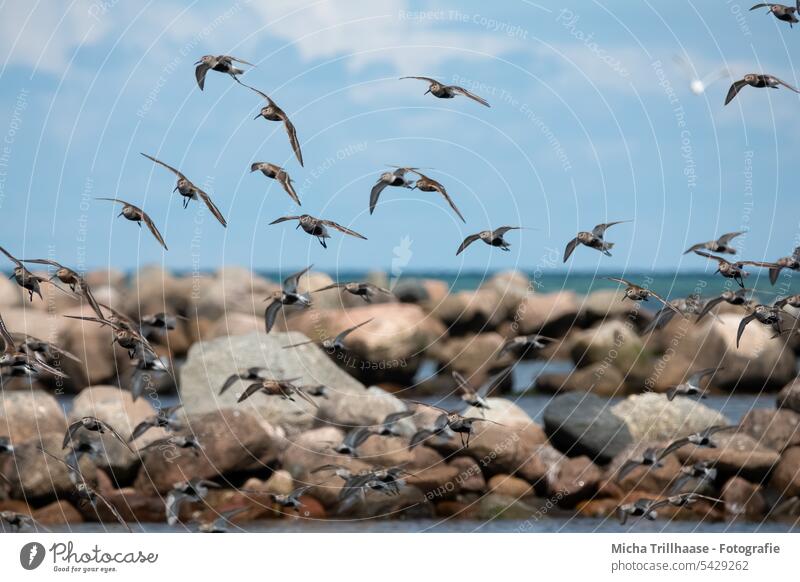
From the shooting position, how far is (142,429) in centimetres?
1838

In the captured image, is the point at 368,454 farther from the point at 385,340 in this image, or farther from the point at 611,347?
the point at 611,347

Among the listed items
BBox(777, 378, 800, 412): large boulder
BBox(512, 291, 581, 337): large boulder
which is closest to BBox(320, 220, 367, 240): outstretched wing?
BBox(777, 378, 800, 412): large boulder

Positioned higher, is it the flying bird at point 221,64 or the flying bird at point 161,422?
the flying bird at point 221,64

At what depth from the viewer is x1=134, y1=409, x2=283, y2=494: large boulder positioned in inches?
811

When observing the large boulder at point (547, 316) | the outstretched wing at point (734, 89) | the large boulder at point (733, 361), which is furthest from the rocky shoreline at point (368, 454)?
the large boulder at point (547, 316)

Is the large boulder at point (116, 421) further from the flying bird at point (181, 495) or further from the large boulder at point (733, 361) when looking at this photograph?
the large boulder at point (733, 361)

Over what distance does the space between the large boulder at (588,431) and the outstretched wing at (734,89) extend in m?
7.46

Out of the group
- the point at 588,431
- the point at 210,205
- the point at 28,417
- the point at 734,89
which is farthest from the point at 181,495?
the point at 734,89

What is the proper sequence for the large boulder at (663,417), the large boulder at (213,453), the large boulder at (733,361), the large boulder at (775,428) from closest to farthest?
the large boulder at (213,453) → the large boulder at (775,428) → the large boulder at (663,417) → the large boulder at (733,361)

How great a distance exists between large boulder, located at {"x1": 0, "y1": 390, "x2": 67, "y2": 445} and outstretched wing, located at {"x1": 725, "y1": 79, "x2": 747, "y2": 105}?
480 inches

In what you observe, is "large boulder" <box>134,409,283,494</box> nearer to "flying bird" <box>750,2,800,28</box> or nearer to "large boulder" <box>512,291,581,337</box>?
"flying bird" <box>750,2,800,28</box>

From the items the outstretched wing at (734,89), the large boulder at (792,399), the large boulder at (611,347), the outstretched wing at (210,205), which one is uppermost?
the outstretched wing at (734,89)

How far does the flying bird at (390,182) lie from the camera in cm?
1602

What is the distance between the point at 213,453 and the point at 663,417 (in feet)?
26.7
